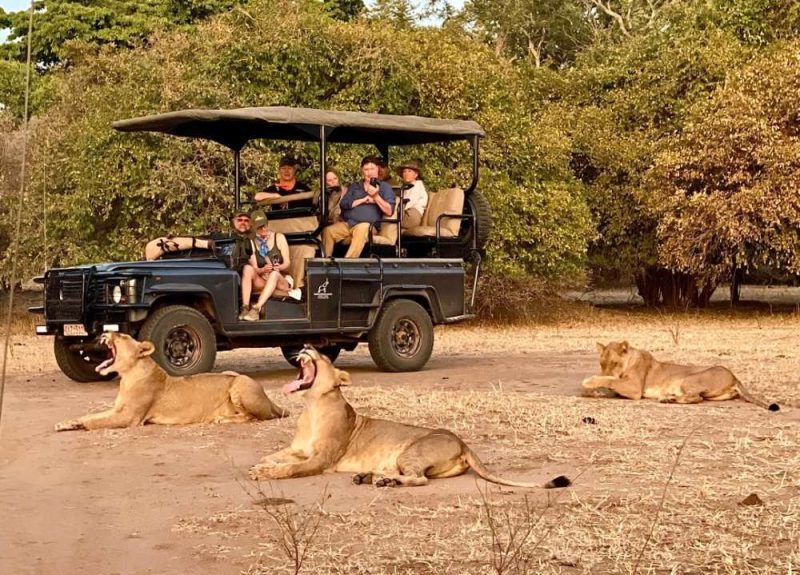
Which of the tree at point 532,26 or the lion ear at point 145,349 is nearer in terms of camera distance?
the lion ear at point 145,349

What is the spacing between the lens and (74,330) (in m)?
11.4

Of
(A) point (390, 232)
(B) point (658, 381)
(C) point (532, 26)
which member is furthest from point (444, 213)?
(C) point (532, 26)

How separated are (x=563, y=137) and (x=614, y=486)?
18550 mm

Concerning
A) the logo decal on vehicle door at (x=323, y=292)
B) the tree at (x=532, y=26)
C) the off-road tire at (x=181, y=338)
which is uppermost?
the tree at (x=532, y=26)

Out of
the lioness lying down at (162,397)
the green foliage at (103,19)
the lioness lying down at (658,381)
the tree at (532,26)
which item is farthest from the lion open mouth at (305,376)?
the tree at (532,26)

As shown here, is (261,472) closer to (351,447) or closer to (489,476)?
(351,447)

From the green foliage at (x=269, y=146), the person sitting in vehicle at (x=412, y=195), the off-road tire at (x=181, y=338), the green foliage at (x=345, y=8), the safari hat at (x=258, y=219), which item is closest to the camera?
the off-road tire at (x=181, y=338)

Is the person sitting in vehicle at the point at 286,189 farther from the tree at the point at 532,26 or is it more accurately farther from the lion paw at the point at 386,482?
the tree at the point at 532,26

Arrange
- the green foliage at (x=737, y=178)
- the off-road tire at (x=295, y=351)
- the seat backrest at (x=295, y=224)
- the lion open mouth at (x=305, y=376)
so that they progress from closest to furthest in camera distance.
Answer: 1. the lion open mouth at (x=305, y=376)
2. the seat backrest at (x=295, y=224)
3. the off-road tire at (x=295, y=351)
4. the green foliage at (x=737, y=178)

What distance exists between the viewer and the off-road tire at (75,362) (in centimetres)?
1212

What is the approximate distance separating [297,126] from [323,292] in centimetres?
166

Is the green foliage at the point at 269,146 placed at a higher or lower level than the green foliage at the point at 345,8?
lower

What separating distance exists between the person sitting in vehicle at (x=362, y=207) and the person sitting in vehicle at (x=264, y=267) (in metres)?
0.87

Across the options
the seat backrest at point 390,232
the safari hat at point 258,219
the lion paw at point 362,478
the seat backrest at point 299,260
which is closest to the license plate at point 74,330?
the safari hat at point 258,219
